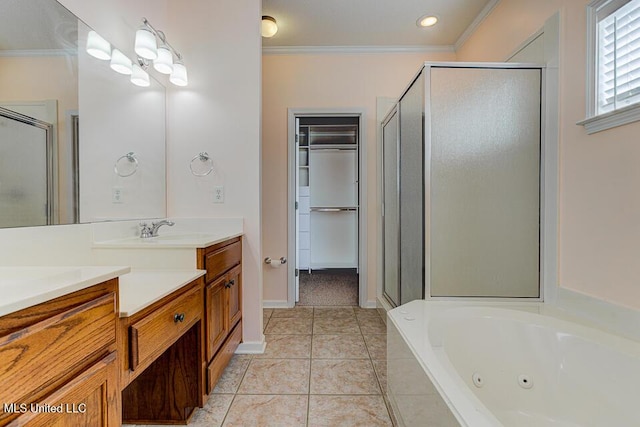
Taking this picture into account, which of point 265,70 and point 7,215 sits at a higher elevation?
point 265,70

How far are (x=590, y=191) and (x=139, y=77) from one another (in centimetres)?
253

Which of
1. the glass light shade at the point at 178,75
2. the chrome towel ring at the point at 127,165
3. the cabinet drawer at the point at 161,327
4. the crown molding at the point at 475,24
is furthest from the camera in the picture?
the crown molding at the point at 475,24

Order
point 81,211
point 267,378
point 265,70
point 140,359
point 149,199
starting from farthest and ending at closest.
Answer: point 265,70 < point 149,199 < point 267,378 < point 81,211 < point 140,359

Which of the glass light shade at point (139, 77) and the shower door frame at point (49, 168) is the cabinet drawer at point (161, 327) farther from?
the glass light shade at point (139, 77)

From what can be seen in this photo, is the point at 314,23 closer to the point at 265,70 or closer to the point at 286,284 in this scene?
the point at 265,70

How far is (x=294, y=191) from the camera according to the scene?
290 centimetres

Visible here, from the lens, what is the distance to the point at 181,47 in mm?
2055

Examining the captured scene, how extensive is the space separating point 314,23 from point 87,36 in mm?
1755

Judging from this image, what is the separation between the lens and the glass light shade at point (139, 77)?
171cm

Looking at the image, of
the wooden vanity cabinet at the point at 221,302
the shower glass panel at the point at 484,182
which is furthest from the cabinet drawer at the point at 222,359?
the shower glass panel at the point at 484,182

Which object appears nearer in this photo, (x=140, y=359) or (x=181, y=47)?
(x=140, y=359)

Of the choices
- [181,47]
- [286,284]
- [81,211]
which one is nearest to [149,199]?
[81,211]

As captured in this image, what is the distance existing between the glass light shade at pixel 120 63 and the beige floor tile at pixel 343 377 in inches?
81.7

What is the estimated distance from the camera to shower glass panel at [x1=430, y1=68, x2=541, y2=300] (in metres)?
1.64
